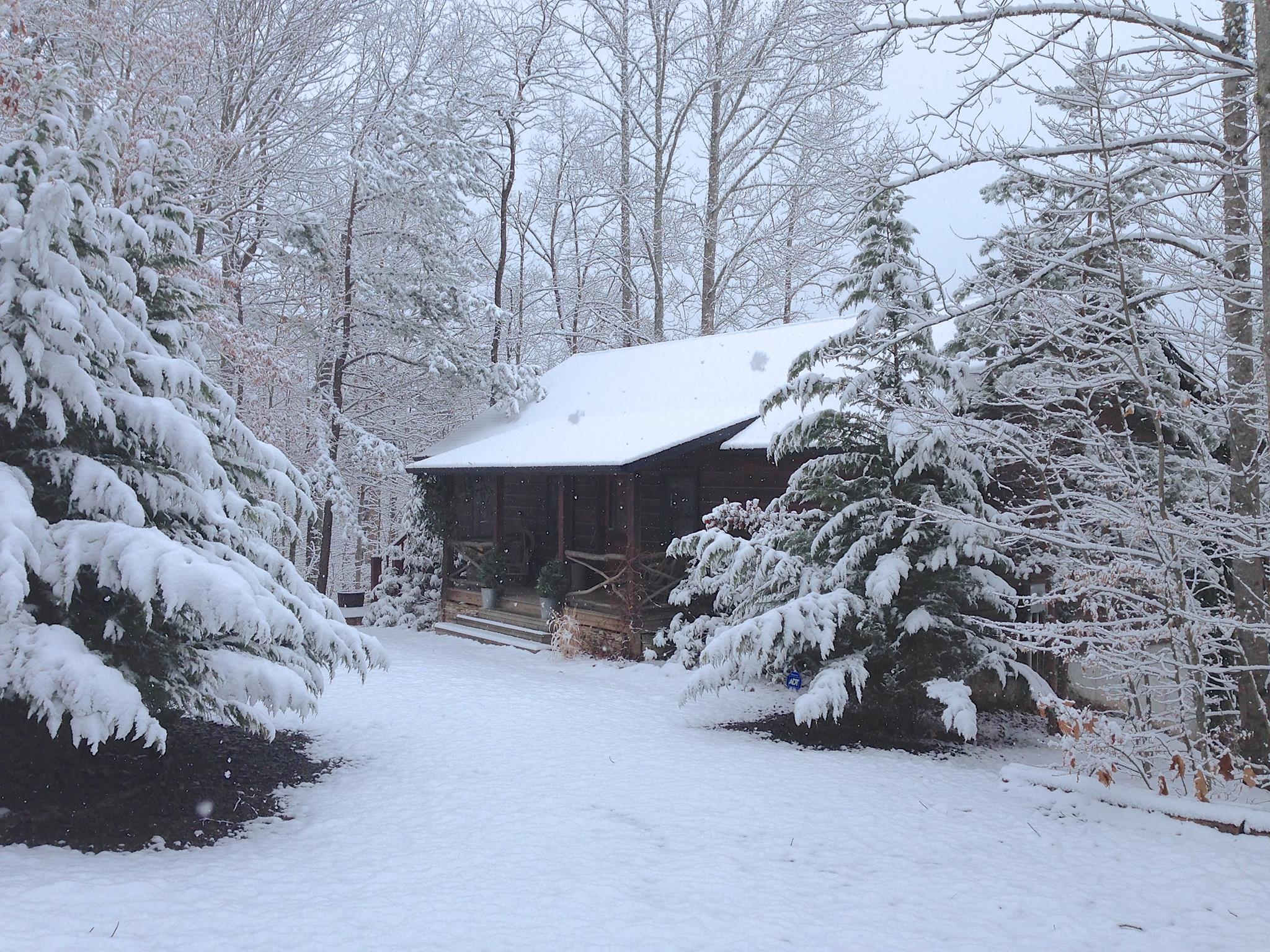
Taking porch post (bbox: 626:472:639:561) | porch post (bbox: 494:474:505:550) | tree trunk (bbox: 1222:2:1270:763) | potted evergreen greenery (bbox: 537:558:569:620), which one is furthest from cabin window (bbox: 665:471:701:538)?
tree trunk (bbox: 1222:2:1270:763)

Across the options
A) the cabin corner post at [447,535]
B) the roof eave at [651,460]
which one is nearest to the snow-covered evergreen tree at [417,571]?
the cabin corner post at [447,535]

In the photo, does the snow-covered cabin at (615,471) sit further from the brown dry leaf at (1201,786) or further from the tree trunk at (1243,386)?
the brown dry leaf at (1201,786)

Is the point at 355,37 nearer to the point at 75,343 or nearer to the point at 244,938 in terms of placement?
the point at 75,343

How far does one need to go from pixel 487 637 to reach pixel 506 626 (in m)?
0.39

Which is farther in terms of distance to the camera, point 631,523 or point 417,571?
point 417,571

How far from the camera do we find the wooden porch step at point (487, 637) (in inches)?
596

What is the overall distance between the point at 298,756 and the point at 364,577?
→ 3125 centimetres

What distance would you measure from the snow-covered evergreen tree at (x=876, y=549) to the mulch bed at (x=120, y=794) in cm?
431

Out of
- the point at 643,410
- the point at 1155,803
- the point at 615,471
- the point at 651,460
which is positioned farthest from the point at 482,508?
the point at 1155,803

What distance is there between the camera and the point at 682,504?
15406 mm

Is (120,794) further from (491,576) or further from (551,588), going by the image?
→ (491,576)

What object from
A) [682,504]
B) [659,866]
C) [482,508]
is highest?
[482,508]

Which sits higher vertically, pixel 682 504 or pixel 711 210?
pixel 711 210

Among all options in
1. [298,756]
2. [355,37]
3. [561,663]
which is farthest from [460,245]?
[298,756]
